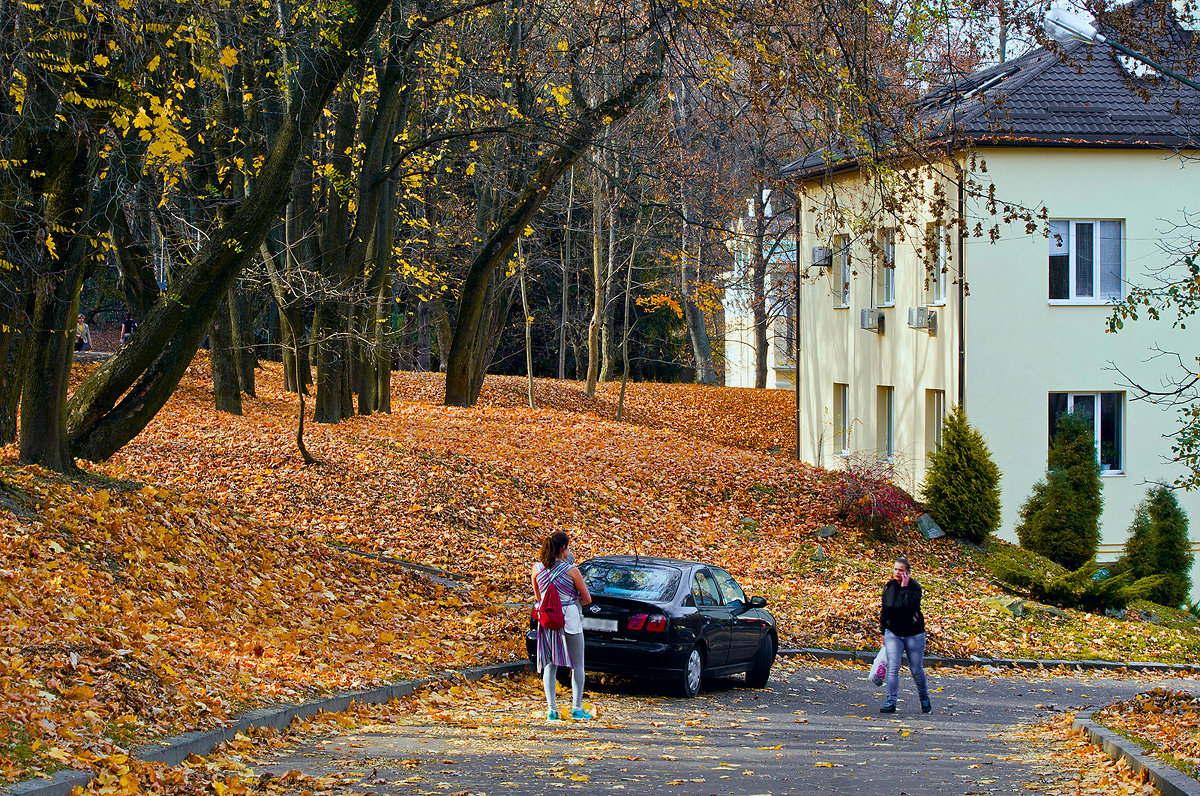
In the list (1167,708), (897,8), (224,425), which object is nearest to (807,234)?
(224,425)

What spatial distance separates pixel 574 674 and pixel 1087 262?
18.4 metres

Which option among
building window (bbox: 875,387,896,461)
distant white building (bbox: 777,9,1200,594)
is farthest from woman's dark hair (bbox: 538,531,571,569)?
building window (bbox: 875,387,896,461)

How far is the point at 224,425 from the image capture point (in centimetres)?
2200

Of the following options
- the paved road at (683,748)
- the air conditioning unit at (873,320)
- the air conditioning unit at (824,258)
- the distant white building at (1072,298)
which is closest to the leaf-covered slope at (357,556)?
the paved road at (683,748)

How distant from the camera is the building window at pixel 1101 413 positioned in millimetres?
24312

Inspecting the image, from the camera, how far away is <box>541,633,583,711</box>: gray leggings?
980 cm

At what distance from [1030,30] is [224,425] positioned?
16148mm

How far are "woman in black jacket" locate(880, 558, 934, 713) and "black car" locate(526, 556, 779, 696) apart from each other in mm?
1596

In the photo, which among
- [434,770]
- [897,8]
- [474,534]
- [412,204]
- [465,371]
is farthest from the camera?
[412,204]

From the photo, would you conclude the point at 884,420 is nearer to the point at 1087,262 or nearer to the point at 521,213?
Result: the point at 1087,262

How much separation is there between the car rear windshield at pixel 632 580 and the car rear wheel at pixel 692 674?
65cm

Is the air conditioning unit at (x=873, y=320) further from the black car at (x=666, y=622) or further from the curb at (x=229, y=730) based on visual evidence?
the curb at (x=229, y=730)

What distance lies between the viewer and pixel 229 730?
7.89 metres

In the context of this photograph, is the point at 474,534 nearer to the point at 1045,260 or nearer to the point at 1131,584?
the point at 1131,584
